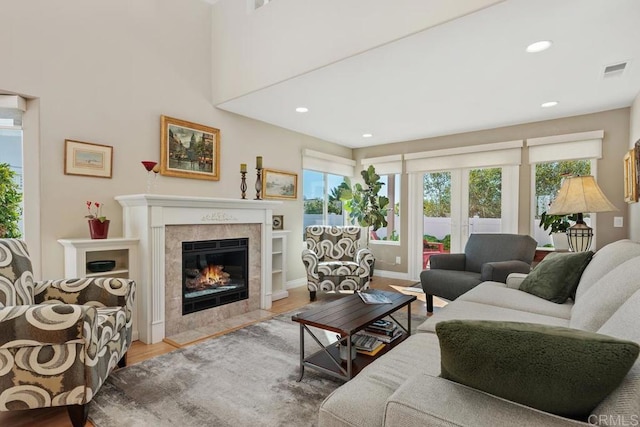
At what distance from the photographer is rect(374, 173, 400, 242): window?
5.60m

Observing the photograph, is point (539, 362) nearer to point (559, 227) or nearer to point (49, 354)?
point (49, 354)

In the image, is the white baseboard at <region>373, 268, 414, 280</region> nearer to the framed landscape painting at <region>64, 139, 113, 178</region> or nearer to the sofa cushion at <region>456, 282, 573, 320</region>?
the sofa cushion at <region>456, 282, 573, 320</region>

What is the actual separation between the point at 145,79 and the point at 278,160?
74.2 inches

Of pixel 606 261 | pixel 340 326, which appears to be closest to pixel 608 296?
pixel 606 261

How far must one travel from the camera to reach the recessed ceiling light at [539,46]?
2.33 m

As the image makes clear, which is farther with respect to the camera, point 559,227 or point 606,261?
point 559,227

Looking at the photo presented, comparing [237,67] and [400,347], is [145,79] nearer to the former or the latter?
[237,67]

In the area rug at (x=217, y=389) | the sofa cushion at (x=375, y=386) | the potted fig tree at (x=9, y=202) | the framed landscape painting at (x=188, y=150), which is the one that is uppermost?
the framed landscape painting at (x=188, y=150)

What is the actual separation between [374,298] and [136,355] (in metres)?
1.91

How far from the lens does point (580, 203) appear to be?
291 centimetres

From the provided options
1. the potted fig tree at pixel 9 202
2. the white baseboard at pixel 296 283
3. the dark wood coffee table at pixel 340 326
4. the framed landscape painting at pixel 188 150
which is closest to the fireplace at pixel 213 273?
the framed landscape painting at pixel 188 150

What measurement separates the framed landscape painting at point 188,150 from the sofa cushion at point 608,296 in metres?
3.45

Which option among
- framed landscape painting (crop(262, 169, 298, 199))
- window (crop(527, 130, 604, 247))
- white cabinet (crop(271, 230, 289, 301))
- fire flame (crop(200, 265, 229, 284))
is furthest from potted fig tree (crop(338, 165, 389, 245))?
fire flame (crop(200, 265, 229, 284))

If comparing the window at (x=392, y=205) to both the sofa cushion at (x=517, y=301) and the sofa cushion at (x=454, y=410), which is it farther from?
the sofa cushion at (x=454, y=410)
